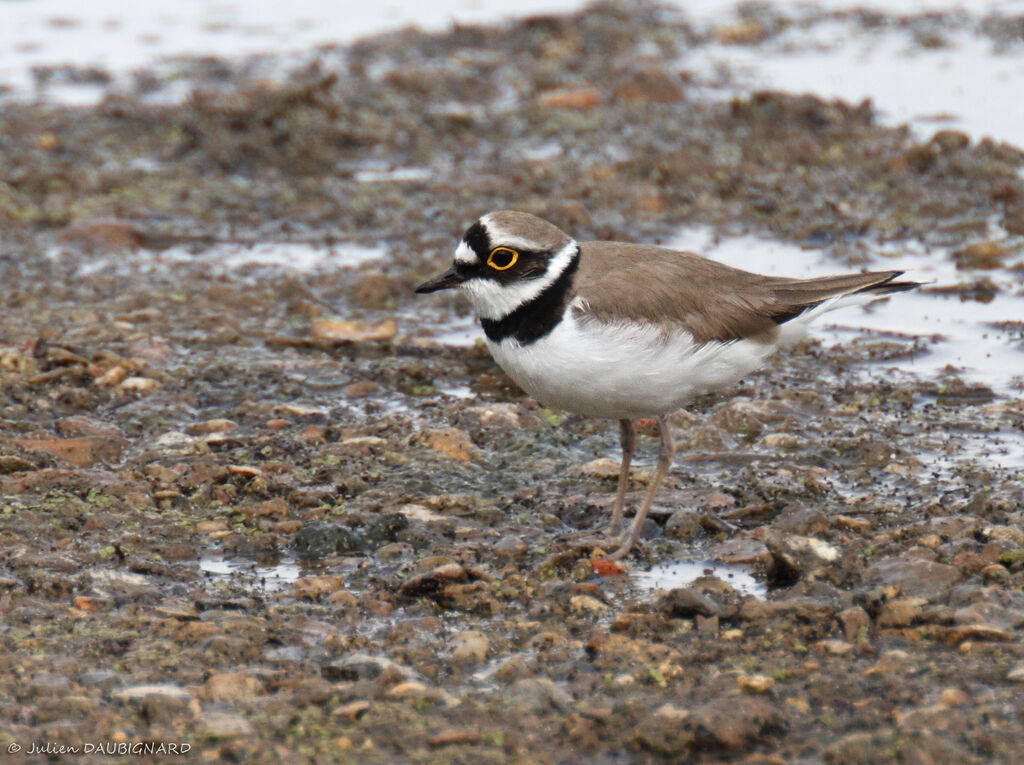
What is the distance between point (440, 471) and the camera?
5902 millimetres

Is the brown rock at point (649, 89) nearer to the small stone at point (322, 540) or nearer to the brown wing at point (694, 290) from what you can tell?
the brown wing at point (694, 290)

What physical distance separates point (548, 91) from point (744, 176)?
276cm

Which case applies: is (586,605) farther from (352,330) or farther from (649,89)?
(649,89)

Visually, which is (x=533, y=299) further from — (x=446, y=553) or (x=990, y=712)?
(x=990, y=712)

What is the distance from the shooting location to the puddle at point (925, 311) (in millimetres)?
6906

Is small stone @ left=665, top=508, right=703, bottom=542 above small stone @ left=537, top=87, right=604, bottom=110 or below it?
below

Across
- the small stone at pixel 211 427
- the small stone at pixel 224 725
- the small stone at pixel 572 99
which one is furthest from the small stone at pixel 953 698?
the small stone at pixel 572 99

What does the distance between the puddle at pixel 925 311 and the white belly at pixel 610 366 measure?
1515 millimetres

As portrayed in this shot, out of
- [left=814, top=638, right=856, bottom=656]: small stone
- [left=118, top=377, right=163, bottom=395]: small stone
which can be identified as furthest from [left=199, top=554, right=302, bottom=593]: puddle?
[left=814, top=638, right=856, bottom=656]: small stone

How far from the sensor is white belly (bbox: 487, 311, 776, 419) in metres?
4.90

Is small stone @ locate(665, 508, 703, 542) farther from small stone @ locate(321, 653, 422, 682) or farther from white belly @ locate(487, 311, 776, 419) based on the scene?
small stone @ locate(321, 653, 422, 682)

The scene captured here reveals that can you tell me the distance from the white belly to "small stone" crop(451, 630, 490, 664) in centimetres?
109

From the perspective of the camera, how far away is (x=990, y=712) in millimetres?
3768

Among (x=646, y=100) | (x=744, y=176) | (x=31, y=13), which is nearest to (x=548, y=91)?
(x=646, y=100)
